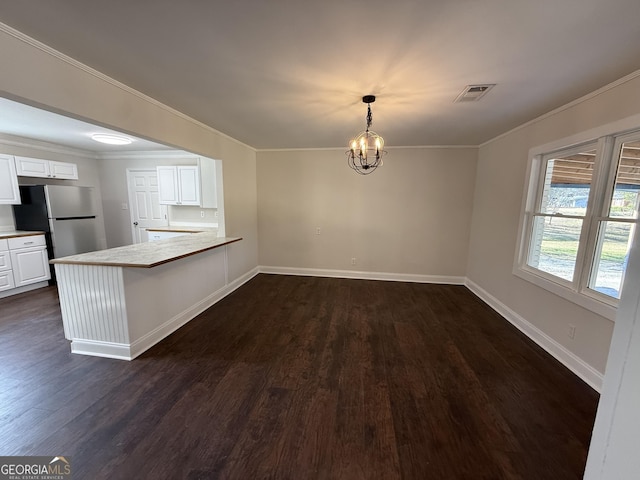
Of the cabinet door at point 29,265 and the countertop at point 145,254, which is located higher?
the countertop at point 145,254

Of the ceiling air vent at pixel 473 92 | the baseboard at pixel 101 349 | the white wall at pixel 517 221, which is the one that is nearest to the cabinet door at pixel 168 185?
the baseboard at pixel 101 349

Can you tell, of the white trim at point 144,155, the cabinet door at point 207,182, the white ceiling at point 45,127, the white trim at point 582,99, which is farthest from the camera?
the white trim at point 144,155

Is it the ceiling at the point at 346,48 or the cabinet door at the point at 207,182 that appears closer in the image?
the ceiling at the point at 346,48

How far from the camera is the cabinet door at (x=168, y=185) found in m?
4.86

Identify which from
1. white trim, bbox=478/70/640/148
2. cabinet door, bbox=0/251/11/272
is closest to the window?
A: white trim, bbox=478/70/640/148

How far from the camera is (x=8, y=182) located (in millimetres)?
4004

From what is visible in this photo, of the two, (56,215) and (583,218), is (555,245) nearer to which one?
(583,218)

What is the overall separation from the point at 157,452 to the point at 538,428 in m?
2.49

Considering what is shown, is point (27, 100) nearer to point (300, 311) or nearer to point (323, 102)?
point (323, 102)

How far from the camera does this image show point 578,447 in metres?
1.61

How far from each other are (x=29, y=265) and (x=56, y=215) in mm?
890

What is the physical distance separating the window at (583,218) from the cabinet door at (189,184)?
5.13 metres

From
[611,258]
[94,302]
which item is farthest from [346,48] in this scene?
[94,302]

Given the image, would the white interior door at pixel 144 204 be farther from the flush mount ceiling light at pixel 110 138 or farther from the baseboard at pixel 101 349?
the baseboard at pixel 101 349
